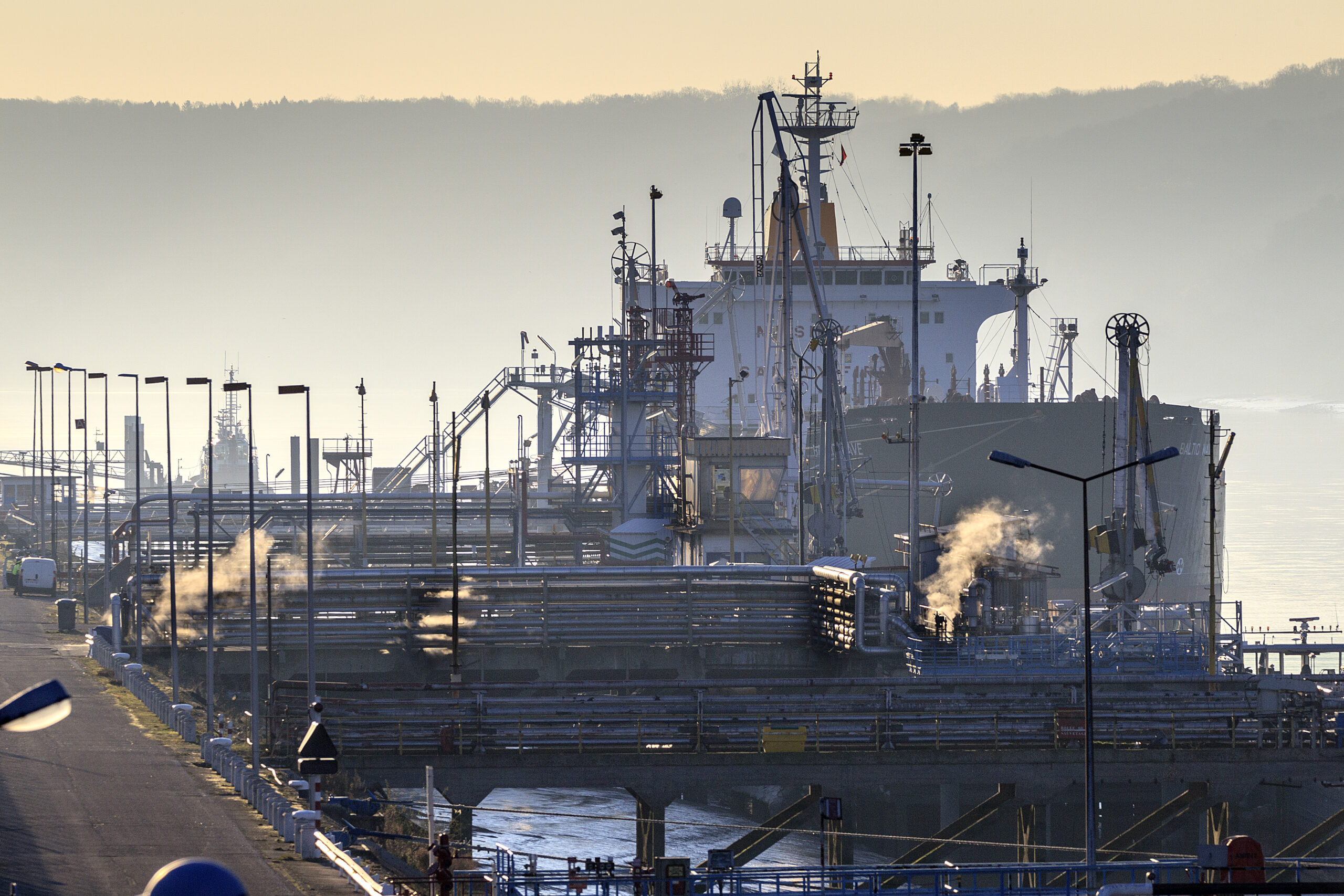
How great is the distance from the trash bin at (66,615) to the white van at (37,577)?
1875 centimetres

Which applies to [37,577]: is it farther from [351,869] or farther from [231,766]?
[351,869]

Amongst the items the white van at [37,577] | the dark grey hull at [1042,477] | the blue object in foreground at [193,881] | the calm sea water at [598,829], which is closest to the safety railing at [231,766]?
the calm sea water at [598,829]

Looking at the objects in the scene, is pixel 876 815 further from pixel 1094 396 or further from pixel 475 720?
pixel 1094 396

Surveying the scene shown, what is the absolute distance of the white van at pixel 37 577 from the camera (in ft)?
252

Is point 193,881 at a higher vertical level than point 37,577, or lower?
higher

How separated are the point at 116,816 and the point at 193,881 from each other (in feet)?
63.4

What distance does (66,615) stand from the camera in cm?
5975

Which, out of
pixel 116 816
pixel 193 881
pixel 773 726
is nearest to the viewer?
pixel 193 881

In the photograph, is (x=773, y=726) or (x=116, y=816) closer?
(x=116, y=816)

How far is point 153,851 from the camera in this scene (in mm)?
24562

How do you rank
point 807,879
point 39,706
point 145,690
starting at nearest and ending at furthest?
1. point 39,706
2. point 807,879
3. point 145,690

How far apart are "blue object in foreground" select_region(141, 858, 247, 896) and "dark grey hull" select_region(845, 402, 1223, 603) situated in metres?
66.6

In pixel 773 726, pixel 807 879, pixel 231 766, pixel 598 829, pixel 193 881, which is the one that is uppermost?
pixel 193 881

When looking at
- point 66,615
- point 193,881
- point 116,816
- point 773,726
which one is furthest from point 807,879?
point 66,615
